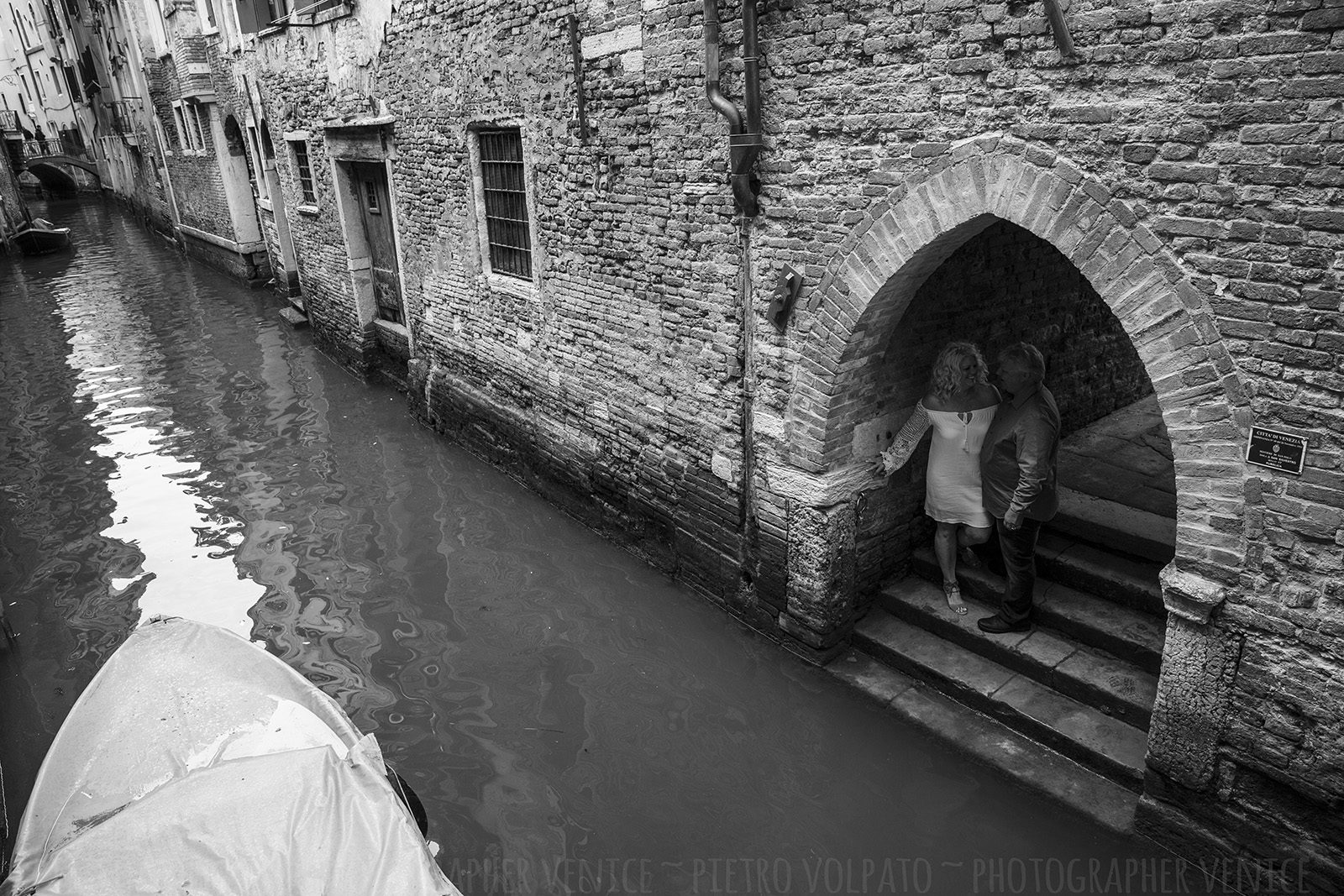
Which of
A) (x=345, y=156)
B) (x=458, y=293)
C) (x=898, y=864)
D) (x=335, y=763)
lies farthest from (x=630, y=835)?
(x=345, y=156)

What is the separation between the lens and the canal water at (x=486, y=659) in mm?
3977

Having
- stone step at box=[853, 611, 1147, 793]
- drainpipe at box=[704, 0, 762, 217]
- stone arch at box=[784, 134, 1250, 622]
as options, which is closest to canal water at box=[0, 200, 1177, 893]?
stone step at box=[853, 611, 1147, 793]

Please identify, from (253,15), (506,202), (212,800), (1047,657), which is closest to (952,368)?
(1047,657)

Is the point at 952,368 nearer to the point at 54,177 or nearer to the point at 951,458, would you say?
the point at 951,458

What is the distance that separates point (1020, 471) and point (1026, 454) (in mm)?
131

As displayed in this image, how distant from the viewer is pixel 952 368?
473cm

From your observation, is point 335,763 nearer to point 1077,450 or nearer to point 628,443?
point 628,443

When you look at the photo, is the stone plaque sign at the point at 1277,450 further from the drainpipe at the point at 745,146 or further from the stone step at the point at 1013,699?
the drainpipe at the point at 745,146

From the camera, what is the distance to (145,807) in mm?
3059

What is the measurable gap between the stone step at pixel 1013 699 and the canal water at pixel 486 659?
1.10ft

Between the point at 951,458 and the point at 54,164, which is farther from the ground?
the point at 951,458

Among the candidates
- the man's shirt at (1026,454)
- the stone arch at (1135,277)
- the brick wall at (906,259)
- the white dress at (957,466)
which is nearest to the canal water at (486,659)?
the brick wall at (906,259)

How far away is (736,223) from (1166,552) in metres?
3.05

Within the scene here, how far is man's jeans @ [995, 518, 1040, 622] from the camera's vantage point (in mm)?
4535
